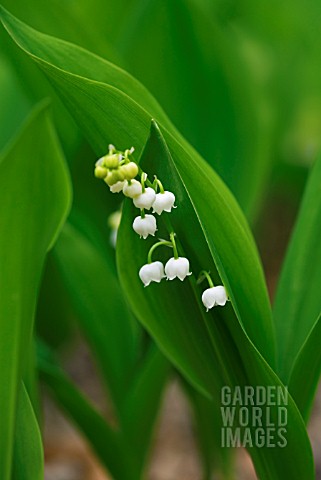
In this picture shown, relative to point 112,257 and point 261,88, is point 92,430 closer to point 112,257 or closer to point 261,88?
point 112,257

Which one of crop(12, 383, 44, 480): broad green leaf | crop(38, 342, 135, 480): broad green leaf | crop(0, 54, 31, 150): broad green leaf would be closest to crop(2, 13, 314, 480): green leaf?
crop(12, 383, 44, 480): broad green leaf

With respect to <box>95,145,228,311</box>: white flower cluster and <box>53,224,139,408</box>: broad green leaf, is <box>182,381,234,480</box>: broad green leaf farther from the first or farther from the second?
<box>95,145,228,311</box>: white flower cluster

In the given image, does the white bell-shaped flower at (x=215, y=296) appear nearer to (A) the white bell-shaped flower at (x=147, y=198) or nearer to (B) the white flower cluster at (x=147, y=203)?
(B) the white flower cluster at (x=147, y=203)

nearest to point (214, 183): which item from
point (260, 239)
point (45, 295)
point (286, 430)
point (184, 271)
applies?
point (184, 271)

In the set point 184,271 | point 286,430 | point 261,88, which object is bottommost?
point 286,430

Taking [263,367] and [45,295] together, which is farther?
[45,295]

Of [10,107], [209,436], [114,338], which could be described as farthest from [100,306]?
[10,107]
